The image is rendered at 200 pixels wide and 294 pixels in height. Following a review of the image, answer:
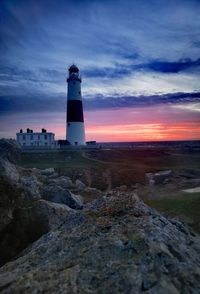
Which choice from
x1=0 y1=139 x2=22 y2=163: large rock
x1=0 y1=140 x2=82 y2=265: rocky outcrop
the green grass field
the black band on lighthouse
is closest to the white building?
the green grass field

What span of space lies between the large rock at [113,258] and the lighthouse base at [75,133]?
227 ft

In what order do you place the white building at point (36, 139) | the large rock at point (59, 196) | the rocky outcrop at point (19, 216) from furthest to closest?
the white building at point (36, 139) < the large rock at point (59, 196) < the rocky outcrop at point (19, 216)

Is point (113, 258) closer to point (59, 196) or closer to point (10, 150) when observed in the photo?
point (59, 196)

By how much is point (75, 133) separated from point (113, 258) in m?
72.7

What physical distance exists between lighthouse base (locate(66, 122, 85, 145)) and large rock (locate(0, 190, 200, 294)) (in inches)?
2719

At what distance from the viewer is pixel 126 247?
556cm

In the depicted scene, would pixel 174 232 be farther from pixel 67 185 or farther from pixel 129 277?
pixel 67 185

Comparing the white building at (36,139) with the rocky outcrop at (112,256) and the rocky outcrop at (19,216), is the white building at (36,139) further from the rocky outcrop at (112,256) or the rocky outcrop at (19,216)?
the rocky outcrop at (112,256)

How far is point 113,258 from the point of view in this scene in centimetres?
540

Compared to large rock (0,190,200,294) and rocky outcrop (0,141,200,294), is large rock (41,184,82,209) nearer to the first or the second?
rocky outcrop (0,141,200,294)

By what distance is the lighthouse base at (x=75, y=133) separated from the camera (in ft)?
248

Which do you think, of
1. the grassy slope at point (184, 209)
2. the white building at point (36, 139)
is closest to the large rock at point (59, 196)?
the grassy slope at point (184, 209)

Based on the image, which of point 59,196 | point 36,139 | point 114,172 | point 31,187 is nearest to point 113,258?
point 31,187

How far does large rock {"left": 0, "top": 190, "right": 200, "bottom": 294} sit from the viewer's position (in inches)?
194
